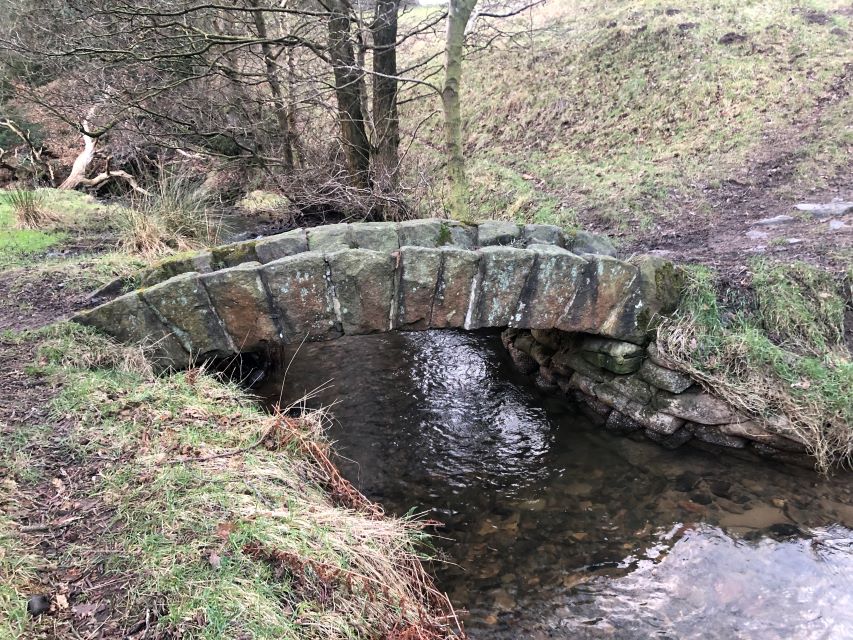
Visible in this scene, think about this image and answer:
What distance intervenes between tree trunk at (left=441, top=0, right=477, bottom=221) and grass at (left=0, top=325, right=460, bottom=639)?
3526 mm

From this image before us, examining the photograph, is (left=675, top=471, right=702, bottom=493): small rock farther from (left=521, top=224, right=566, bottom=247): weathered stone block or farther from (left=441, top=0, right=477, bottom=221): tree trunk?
(left=441, top=0, right=477, bottom=221): tree trunk

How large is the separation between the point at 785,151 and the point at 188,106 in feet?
27.5

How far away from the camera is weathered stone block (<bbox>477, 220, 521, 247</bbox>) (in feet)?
15.7

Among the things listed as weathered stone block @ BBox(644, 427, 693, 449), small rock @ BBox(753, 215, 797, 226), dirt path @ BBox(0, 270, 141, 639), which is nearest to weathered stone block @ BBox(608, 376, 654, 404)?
weathered stone block @ BBox(644, 427, 693, 449)

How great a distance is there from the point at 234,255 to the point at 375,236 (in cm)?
116

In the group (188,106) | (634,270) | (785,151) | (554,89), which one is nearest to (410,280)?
(634,270)

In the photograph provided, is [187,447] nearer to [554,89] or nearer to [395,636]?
[395,636]

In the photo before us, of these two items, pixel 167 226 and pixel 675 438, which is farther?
pixel 167 226

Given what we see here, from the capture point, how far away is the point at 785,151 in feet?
26.8

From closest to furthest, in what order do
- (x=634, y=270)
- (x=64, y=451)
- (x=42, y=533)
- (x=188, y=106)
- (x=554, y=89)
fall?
(x=42, y=533) → (x=64, y=451) → (x=634, y=270) → (x=188, y=106) → (x=554, y=89)

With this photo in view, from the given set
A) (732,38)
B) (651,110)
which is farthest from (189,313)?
(732,38)

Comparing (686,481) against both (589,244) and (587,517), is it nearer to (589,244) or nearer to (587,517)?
(587,517)

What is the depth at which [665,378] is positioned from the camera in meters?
4.78

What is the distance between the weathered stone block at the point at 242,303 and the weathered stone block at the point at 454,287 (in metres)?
1.26
